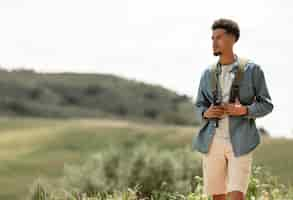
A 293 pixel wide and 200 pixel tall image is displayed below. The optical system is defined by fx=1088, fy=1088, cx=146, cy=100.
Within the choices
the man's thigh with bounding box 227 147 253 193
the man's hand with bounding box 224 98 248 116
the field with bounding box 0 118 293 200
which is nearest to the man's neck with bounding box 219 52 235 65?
the man's hand with bounding box 224 98 248 116

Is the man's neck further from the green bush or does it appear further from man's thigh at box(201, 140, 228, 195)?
the green bush

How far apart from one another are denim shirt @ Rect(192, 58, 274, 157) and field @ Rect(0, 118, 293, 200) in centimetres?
4918

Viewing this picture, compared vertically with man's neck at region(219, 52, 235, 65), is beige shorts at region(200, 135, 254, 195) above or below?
below

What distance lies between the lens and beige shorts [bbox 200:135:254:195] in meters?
8.18

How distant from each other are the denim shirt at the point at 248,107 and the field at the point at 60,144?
4918 centimetres

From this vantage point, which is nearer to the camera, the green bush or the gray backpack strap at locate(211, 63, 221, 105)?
the gray backpack strap at locate(211, 63, 221, 105)

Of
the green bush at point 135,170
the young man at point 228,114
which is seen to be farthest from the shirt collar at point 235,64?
the green bush at point 135,170

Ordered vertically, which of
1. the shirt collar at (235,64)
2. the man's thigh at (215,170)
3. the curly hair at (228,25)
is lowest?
the man's thigh at (215,170)

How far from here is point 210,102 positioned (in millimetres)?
8312

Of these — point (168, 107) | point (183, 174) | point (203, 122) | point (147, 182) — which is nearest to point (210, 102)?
point (203, 122)

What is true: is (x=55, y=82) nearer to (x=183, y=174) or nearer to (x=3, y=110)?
(x=3, y=110)

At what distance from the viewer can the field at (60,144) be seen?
210 ft

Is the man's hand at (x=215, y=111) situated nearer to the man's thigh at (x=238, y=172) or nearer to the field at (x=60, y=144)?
the man's thigh at (x=238, y=172)

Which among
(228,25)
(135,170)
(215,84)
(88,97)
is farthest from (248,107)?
(88,97)
